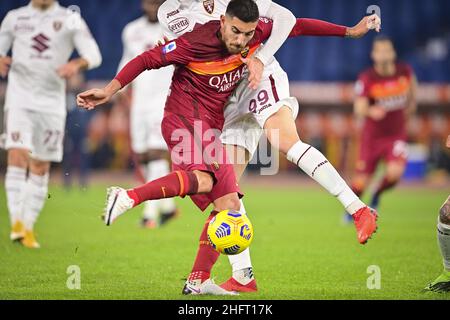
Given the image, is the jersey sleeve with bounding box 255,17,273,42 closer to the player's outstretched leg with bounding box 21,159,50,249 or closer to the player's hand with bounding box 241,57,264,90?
the player's hand with bounding box 241,57,264,90

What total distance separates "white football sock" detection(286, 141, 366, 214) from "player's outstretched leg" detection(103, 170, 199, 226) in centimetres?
74

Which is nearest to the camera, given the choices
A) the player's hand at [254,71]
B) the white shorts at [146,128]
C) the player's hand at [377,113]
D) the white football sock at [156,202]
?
the player's hand at [254,71]

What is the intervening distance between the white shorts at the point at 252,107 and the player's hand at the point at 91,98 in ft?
3.75

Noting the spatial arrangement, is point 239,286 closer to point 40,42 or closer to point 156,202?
point 40,42

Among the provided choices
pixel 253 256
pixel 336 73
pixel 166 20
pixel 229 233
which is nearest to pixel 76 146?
pixel 336 73

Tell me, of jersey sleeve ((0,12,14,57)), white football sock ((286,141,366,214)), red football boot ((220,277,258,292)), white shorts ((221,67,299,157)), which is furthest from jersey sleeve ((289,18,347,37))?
jersey sleeve ((0,12,14,57))

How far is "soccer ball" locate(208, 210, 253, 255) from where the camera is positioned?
5527mm

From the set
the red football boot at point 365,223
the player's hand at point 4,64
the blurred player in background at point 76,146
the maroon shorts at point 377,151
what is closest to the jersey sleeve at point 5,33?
the player's hand at point 4,64

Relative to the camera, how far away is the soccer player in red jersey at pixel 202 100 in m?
5.51

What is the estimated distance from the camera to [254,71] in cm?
577

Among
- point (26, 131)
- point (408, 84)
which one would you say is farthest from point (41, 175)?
point (408, 84)

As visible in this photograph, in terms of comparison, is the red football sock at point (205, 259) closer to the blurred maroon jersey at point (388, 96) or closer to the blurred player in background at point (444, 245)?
the blurred player in background at point (444, 245)
